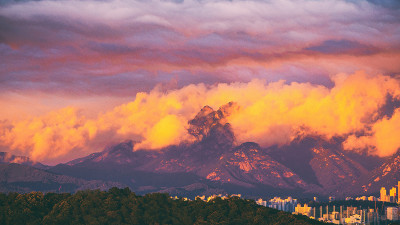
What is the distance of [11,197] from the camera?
11781 centimetres

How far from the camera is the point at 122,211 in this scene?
114188mm

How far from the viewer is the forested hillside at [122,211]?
111750 millimetres

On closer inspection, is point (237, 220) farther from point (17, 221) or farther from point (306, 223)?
point (17, 221)

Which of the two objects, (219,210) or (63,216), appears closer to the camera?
(63,216)

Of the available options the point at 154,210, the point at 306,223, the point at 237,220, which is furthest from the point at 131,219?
the point at 306,223

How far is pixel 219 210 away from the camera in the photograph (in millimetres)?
118812

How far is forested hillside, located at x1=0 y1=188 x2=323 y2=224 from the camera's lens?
11175cm

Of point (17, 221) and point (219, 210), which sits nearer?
point (17, 221)

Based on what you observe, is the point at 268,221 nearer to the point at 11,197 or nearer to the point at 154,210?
the point at 154,210

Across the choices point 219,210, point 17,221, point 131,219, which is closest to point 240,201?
point 219,210

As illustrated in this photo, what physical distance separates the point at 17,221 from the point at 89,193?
1468 centimetres

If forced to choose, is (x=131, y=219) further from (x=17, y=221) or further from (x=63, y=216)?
(x=17, y=221)

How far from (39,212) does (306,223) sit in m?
49.9

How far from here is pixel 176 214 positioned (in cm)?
11681
